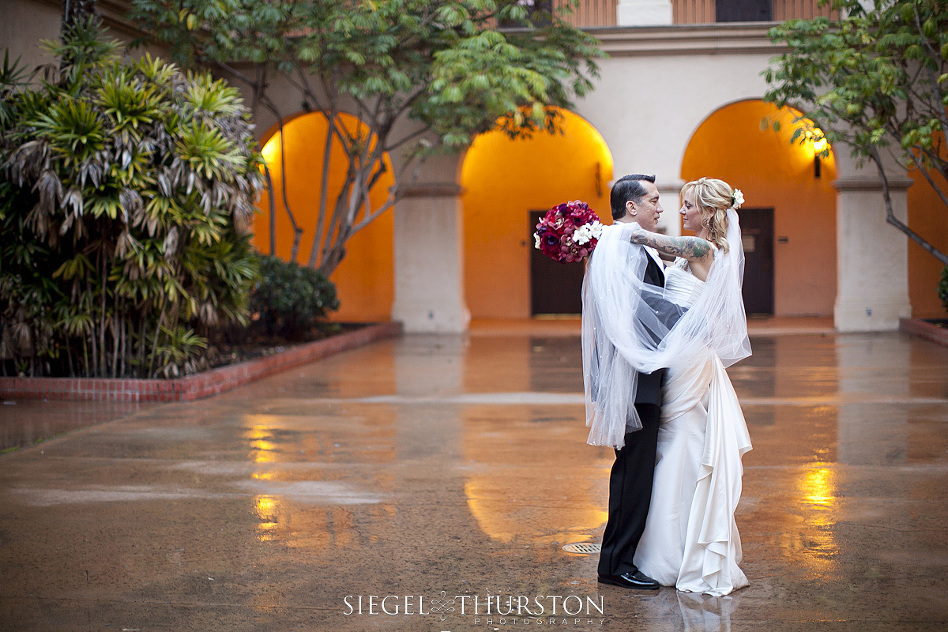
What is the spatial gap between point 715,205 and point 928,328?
12189 millimetres

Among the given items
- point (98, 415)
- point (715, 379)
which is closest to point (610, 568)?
point (715, 379)

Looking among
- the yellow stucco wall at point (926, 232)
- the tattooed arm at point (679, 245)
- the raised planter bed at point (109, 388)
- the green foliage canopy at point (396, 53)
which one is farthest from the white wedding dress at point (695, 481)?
the yellow stucco wall at point (926, 232)

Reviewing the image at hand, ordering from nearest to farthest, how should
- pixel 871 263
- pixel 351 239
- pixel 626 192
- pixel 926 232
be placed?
pixel 626 192 < pixel 871 263 < pixel 926 232 < pixel 351 239

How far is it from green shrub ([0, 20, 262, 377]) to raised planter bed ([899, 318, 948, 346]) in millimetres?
10042

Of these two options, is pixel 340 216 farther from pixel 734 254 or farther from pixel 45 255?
pixel 734 254

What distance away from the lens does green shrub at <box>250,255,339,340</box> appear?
12797 mm

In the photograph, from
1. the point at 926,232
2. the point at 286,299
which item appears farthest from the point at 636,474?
the point at 926,232

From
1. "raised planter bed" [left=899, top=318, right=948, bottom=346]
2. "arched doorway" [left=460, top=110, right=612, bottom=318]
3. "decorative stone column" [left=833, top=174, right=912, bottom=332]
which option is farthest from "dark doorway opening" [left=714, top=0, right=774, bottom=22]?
"raised planter bed" [left=899, top=318, right=948, bottom=346]

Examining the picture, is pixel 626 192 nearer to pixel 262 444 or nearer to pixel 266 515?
pixel 266 515

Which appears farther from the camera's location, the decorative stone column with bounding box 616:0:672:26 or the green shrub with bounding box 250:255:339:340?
the decorative stone column with bounding box 616:0:672:26

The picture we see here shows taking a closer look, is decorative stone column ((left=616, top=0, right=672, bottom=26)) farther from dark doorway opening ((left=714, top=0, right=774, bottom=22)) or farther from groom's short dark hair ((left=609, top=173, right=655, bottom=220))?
groom's short dark hair ((left=609, top=173, right=655, bottom=220))

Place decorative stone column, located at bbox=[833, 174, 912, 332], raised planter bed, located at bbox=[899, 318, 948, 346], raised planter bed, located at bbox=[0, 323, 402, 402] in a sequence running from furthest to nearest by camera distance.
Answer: decorative stone column, located at bbox=[833, 174, 912, 332] → raised planter bed, located at bbox=[899, 318, 948, 346] → raised planter bed, located at bbox=[0, 323, 402, 402]

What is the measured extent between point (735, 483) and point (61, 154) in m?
7.11

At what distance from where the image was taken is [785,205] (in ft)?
64.8
